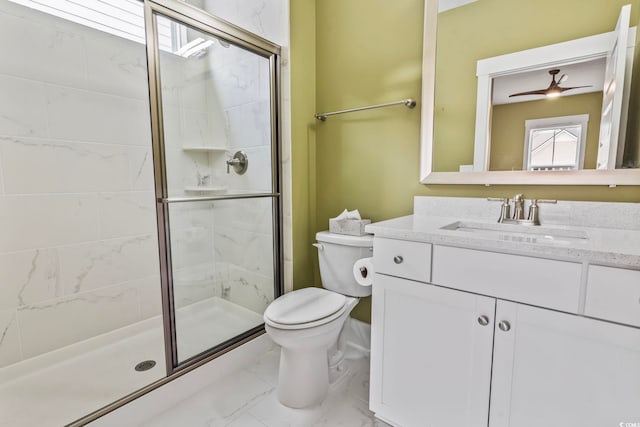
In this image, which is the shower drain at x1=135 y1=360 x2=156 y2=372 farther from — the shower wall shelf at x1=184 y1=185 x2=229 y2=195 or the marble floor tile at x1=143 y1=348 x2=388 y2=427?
the shower wall shelf at x1=184 y1=185 x2=229 y2=195

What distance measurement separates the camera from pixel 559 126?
4.15 feet

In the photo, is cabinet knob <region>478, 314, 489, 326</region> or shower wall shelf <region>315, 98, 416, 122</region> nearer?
cabinet knob <region>478, 314, 489, 326</region>

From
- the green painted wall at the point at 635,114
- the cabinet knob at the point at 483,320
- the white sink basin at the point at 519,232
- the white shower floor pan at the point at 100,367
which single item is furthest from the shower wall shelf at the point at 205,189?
the green painted wall at the point at 635,114

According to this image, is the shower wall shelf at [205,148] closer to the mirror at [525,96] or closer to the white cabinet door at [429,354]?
the mirror at [525,96]

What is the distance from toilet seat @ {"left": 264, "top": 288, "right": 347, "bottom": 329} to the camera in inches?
52.3

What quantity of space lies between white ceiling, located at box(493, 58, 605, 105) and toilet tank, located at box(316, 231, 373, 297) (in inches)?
35.9

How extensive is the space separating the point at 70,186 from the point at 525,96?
2.42 m

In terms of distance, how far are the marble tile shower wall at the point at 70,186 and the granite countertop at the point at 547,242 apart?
1695mm

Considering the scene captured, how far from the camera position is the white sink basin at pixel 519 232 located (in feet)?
3.50

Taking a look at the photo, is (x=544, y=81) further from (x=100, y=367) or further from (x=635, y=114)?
(x=100, y=367)

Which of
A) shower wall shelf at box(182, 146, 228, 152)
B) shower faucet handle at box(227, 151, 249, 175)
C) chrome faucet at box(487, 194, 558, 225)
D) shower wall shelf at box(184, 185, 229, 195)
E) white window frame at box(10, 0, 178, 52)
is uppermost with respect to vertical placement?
white window frame at box(10, 0, 178, 52)

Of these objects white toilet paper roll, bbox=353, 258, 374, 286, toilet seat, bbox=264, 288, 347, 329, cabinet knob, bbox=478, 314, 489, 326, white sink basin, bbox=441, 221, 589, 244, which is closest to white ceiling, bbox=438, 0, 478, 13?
white sink basin, bbox=441, 221, 589, 244

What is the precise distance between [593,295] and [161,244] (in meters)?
1.59

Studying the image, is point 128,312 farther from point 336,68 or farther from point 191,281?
point 336,68
